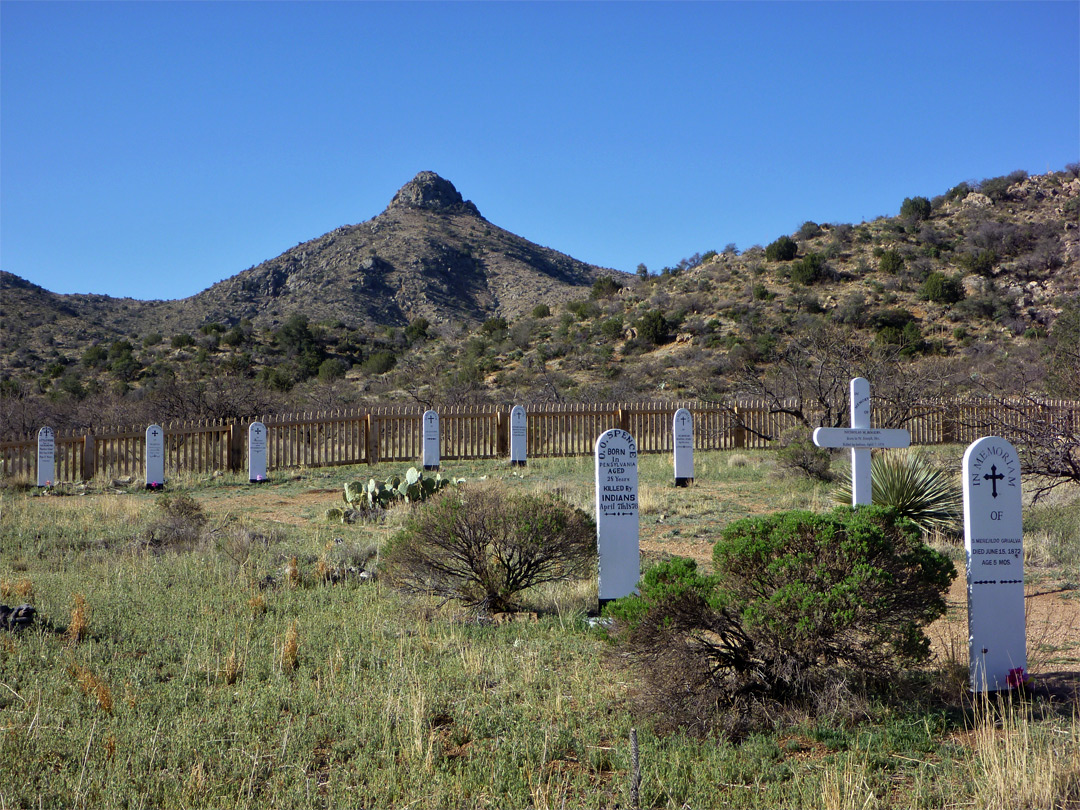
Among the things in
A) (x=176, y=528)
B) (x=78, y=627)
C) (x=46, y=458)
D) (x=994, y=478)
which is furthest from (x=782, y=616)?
(x=46, y=458)

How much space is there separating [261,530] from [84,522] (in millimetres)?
2585

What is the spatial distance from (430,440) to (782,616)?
53.0 ft

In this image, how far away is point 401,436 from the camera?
22.6 meters

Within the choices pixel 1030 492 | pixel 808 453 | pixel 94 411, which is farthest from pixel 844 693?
pixel 94 411

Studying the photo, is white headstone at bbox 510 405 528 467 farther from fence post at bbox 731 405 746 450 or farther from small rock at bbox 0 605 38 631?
small rock at bbox 0 605 38 631

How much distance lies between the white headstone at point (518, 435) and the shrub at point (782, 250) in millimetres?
32107

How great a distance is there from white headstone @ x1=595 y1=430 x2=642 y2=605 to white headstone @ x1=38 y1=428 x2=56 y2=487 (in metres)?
15.4

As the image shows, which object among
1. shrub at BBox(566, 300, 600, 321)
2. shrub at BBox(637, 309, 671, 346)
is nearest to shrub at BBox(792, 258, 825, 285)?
shrub at BBox(637, 309, 671, 346)

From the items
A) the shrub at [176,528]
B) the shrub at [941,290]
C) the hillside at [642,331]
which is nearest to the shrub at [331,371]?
the hillside at [642,331]

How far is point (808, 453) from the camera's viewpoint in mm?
15992

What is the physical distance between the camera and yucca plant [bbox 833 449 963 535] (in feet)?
34.0

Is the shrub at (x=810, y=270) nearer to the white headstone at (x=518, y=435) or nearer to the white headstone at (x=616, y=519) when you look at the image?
the white headstone at (x=518, y=435)

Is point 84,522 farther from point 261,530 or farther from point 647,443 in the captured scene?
point 647,443


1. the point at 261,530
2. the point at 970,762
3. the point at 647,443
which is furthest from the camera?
the point at 647,443
